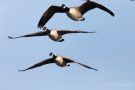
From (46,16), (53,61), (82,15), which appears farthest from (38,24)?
(53,61)

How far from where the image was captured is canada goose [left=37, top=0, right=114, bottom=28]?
42106 millimetres

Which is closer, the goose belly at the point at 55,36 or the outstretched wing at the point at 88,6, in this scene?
the outstretched wing at the point at 88,6

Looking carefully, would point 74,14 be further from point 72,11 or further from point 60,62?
point 60,62

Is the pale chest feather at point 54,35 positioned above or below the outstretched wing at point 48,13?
below

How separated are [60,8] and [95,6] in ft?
11.4

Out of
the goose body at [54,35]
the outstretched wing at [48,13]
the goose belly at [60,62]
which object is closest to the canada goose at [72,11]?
the outstretched wing at [48,13]

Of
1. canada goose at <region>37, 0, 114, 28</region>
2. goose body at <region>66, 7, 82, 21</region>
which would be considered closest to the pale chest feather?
canada goose at <region>37, 0, 114, 28</region>

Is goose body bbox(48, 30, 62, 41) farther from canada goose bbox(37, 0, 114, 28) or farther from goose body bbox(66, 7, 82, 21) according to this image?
goose body bbox(66, 7, 82, 21)

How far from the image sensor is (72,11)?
42.6 meters

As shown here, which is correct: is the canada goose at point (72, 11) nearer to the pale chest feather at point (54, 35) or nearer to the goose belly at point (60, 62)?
the pale chest feather at point (54, 35)

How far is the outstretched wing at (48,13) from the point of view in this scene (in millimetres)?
44000

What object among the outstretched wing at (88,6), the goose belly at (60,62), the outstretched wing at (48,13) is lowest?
the goose belly at (60,62)

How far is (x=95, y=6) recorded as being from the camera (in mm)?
44812

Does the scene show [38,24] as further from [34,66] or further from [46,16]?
[34,66]
